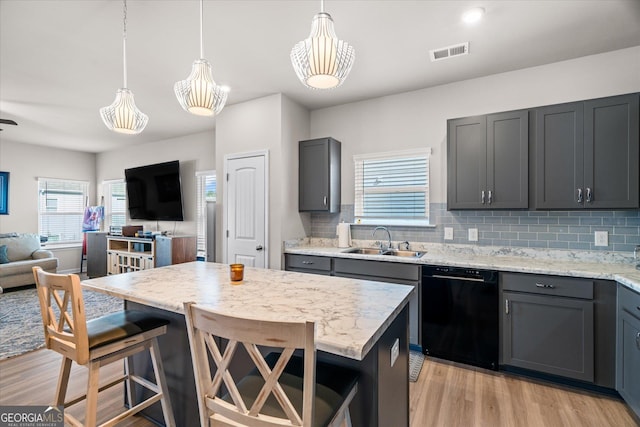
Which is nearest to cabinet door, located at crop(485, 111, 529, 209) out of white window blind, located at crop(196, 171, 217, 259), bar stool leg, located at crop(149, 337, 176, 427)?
bar stool leg, located at crop(149, 337, 176, 427)

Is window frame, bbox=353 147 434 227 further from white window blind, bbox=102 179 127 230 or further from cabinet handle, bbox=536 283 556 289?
white window blind, bbox=102 179 127 230

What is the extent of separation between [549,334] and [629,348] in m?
0.44

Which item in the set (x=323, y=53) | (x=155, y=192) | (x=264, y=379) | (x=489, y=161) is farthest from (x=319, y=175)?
(x=155, y=192)

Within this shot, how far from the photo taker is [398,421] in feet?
5.12

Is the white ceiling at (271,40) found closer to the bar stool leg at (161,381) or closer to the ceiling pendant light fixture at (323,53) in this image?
the ceiling pendant light fixture at (323,53)

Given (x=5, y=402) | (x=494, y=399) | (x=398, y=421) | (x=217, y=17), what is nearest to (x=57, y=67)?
(x=217, y=17)

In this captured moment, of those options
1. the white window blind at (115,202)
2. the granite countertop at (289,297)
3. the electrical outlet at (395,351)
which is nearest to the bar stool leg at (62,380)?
the granite countertop at (289,297)

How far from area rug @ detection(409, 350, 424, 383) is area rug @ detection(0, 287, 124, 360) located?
318 cm

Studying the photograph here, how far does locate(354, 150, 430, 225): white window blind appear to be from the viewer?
3514 millimetres

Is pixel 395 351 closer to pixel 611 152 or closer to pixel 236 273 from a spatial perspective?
pixel 236 273

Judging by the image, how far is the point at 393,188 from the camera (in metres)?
3.67

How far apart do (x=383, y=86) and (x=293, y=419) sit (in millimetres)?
3373

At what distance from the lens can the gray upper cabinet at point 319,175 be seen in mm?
3707

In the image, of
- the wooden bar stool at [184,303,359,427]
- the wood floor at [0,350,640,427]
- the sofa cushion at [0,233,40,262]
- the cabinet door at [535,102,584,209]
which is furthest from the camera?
the sofa cushion at [0,233,40,262]
